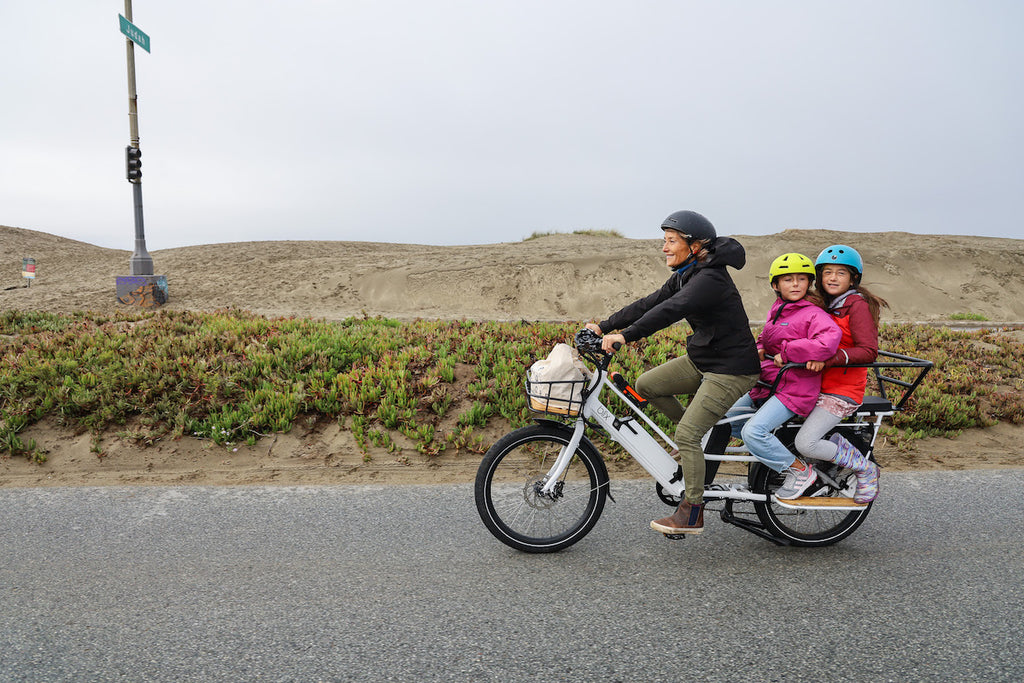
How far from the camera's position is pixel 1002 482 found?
5762mm

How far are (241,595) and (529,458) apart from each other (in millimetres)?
1995

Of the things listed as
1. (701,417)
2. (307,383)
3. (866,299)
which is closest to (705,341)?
(701,417)

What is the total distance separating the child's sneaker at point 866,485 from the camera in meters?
4.35

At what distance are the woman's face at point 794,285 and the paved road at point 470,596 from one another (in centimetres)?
166

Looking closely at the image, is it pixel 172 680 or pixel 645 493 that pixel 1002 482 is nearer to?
pixel 645 493

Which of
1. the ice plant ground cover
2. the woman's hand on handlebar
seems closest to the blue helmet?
the woman's hand on handlebar

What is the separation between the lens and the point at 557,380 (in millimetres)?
4066

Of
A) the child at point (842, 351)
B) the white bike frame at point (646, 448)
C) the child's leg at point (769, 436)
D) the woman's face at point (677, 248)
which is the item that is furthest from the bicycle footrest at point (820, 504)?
the woman's face at point (677, 248)

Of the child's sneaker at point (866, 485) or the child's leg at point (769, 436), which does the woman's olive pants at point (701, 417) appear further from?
the child's sneaker at point (866, 485)

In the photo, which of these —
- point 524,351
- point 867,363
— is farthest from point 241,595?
point 524,351

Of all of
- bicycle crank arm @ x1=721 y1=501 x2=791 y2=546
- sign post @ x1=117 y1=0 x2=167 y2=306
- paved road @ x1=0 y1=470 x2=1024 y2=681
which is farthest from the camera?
sign post @ x1=117 y1=0 x2=167 y2=306

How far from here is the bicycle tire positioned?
14.4 feet

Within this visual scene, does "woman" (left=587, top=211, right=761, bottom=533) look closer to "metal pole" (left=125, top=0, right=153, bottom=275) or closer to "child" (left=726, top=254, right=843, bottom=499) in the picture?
"child" (left=726, top=254, right=843, bottom=499)

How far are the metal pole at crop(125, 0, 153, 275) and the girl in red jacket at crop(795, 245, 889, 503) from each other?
64.0 ft
